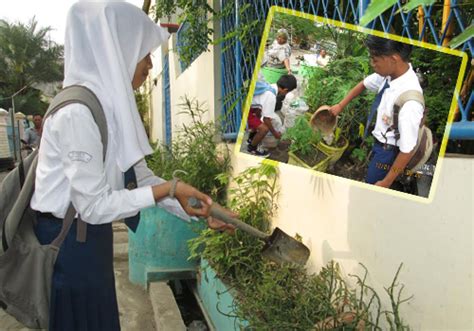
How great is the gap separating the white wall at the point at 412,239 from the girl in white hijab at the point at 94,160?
0.51 m

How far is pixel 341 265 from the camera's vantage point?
81.7 inches

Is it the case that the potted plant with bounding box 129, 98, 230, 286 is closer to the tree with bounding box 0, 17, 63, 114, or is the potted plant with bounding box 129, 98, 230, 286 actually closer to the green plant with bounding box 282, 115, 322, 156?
the green plant with bounding box 282, 115, 322, 156

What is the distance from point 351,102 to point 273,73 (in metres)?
0.31

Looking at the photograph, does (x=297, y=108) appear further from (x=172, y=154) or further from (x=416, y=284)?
(x=172, y=154)

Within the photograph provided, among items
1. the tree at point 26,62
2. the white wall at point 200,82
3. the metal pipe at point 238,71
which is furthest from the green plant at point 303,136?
the tree at point 26,62

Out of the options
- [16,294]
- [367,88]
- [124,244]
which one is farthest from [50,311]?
[124,244]

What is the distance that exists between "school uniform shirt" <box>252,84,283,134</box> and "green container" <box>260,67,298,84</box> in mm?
61

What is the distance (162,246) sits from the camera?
3.49 m

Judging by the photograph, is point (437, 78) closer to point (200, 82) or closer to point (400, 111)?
point (400, 111)

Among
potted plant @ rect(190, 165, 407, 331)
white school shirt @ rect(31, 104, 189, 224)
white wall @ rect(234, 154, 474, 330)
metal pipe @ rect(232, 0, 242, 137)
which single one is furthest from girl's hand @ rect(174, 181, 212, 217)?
metal pipe @ rect(232, 0, 242, 137)

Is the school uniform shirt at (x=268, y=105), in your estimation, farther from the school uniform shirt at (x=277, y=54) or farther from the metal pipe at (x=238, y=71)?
the metal pipe at (x=238, y=71)

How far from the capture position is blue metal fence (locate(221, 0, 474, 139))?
117 cm

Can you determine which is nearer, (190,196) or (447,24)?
(447,24)

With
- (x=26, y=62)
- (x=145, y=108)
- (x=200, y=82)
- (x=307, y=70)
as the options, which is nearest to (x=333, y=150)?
(x=307, y=70)
